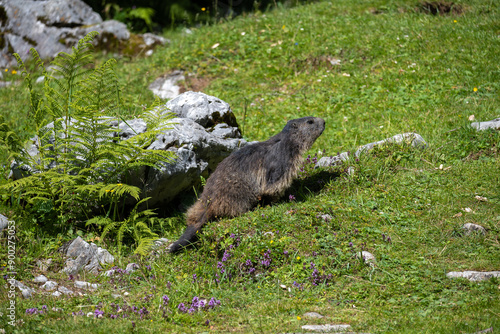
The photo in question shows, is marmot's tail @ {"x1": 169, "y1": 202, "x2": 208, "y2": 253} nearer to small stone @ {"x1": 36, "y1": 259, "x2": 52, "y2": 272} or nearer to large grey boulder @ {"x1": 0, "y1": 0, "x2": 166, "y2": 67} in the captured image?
small stone @ {"x1": 36, "y1": 259, "x2": 52, "y2": 272}

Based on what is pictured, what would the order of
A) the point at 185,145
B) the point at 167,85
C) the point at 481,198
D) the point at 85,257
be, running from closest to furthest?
the point at 85,257 → the point at 481,198 → the point at 185,145 → the point at 167,85

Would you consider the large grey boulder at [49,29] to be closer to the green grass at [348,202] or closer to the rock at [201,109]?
the green grass at [348,202]

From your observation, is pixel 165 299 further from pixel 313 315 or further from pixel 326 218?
pixel 326 218

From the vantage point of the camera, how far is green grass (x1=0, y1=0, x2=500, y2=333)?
5289 mm

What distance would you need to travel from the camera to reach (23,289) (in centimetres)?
588

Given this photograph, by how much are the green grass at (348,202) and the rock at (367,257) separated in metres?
0.08

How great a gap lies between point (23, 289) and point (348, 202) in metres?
4.80

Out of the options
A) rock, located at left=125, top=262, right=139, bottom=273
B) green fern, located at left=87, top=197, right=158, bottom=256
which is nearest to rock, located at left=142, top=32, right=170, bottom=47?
green fern, located at left=87, top=197, right=158, bottom=256

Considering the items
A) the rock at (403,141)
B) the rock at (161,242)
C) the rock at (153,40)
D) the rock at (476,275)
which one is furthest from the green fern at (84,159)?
the rock at (153,40)

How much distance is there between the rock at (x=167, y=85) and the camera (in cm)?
1262

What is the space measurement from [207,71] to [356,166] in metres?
6.56

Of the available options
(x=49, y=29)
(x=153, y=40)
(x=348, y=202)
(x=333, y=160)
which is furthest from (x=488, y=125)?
(x=49, y=29)

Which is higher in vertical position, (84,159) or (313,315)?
(84,159)

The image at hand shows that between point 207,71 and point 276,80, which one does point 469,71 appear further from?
point 207,71
